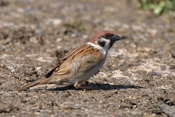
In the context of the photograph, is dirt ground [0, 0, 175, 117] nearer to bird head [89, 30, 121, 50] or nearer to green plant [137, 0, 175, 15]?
green plant [137, 0, 175, 15]

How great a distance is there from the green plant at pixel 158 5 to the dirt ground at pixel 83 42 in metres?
0.21

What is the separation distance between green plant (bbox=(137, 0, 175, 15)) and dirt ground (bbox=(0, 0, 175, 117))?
Answer: 0.70 feet

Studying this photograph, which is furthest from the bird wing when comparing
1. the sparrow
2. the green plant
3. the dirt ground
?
the green plant

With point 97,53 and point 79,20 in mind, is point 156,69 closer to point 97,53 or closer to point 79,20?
point 97,53

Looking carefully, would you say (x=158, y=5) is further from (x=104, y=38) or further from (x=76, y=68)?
(x=76, y=68)

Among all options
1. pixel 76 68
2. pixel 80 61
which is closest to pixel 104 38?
pixel 80 61

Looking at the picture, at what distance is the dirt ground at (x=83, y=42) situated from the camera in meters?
4.93

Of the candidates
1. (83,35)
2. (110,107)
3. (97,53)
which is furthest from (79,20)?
(110,107)

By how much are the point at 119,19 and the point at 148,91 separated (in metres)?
5.09

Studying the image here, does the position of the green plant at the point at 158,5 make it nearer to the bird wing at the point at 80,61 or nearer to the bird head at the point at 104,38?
the bird head at the point at 104,38

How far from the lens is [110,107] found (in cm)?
492

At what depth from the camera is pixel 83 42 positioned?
844 cm

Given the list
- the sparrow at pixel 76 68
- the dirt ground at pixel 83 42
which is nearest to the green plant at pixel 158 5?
the dirt ground at pixel 83 42

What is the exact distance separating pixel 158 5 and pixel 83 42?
3.82 metres
